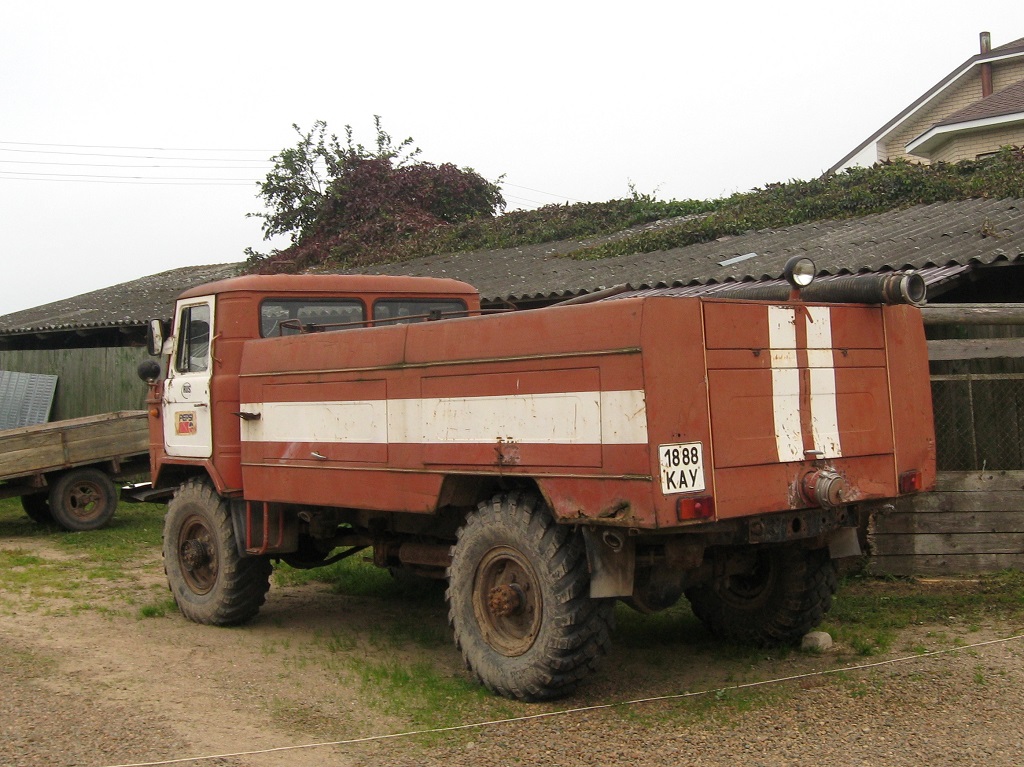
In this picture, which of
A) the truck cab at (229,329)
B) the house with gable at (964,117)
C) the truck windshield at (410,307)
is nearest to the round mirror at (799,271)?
the truck cab at (229,329)

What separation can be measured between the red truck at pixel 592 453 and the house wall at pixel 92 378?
429 inches

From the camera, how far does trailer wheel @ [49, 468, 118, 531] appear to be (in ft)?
41.7

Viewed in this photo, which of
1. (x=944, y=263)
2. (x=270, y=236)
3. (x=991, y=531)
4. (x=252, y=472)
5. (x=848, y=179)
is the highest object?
(x=270, y=236)

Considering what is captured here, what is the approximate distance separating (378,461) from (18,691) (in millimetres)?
2450

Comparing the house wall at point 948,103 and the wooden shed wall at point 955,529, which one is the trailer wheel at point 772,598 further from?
the house wall at point 948,103

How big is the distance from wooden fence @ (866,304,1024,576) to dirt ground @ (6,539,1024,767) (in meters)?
1.32

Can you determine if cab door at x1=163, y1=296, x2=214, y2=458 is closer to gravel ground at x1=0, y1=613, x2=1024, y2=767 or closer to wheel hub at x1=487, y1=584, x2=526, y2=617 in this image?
gravel ground at x1=0, y1=613, x2=1024, y2=767

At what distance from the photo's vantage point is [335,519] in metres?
7.33

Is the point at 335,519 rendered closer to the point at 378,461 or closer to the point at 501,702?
the point at 378,461

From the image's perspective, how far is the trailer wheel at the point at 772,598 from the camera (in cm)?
641

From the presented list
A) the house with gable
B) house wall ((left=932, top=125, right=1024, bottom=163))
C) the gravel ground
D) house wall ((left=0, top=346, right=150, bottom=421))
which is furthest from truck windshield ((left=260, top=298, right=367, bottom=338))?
house wall ((left=932, top=125, right=1024, bottom=163))

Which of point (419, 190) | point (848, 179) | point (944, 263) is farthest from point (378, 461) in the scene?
point (419, 190)

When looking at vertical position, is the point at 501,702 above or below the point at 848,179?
below

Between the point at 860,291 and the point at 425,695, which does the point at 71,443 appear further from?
the point at 860,291
